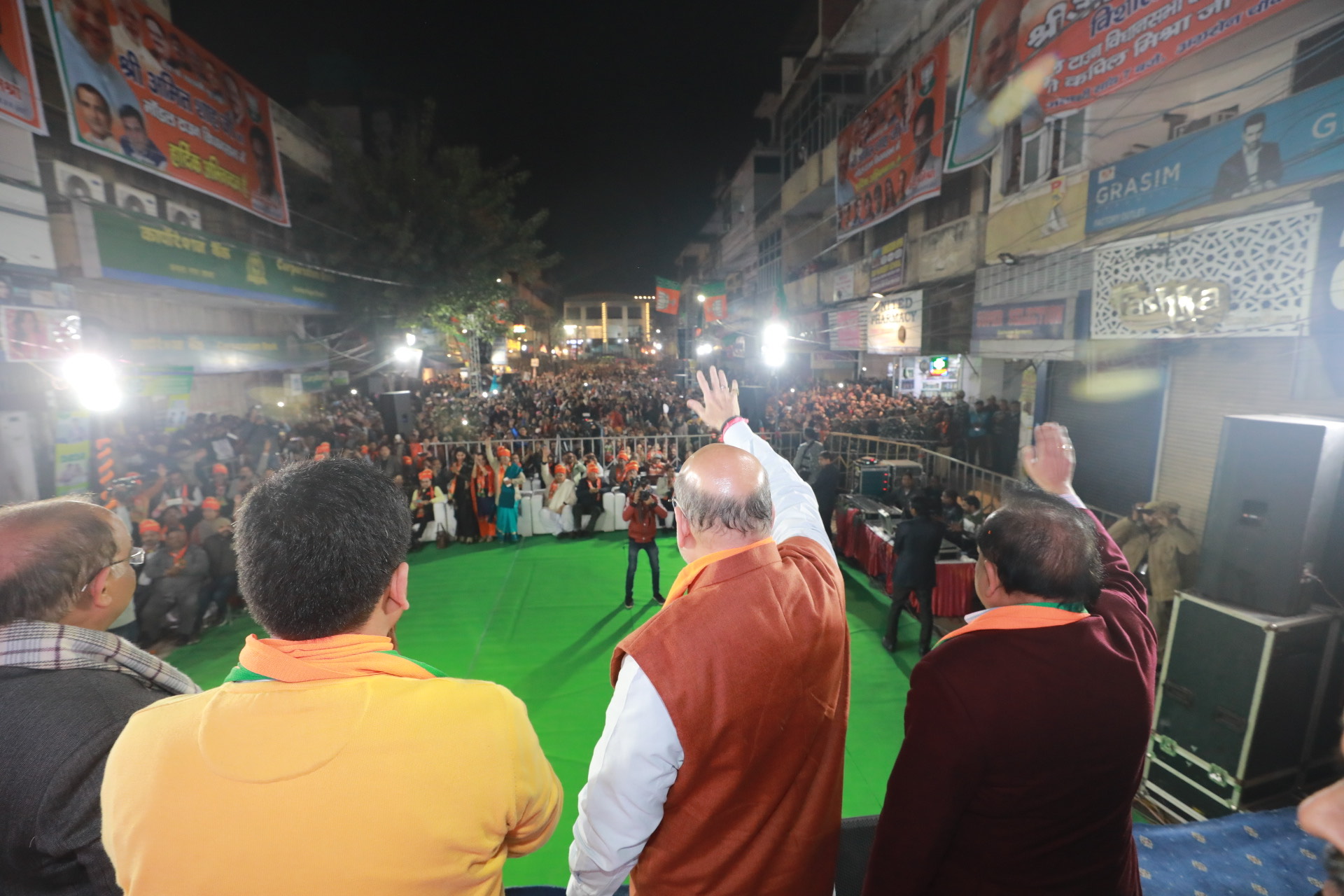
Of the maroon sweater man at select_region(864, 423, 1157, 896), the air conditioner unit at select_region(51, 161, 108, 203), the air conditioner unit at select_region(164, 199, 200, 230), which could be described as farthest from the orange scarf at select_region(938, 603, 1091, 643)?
the air conditioner unit at select_region(164, 199, 200, 230)

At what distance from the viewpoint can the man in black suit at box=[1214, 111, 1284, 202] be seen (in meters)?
6.22

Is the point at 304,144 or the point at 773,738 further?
the point at 304,144

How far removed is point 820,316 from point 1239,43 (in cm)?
1475

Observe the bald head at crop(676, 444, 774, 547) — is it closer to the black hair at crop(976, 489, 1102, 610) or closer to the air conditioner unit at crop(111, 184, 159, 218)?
the black hair at crop(976, 489, 1102, 610)

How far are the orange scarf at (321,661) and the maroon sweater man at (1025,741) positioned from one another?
131 centimetres

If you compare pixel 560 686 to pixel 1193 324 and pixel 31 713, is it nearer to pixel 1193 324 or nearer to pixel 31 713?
pixel 31 713

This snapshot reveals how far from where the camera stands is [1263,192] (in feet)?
21.1

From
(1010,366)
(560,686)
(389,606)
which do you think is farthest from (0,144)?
(1010,366)

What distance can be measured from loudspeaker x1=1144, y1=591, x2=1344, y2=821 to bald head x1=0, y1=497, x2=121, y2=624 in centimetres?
504

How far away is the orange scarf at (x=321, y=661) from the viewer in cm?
111

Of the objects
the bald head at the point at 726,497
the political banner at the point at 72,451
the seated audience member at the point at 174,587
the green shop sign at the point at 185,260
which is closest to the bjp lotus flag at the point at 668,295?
the green shop sign at the point at 185,260

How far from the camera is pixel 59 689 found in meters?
1.59

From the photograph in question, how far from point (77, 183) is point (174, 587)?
712 cm

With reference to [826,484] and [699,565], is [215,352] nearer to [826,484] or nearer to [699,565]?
[826,484]
